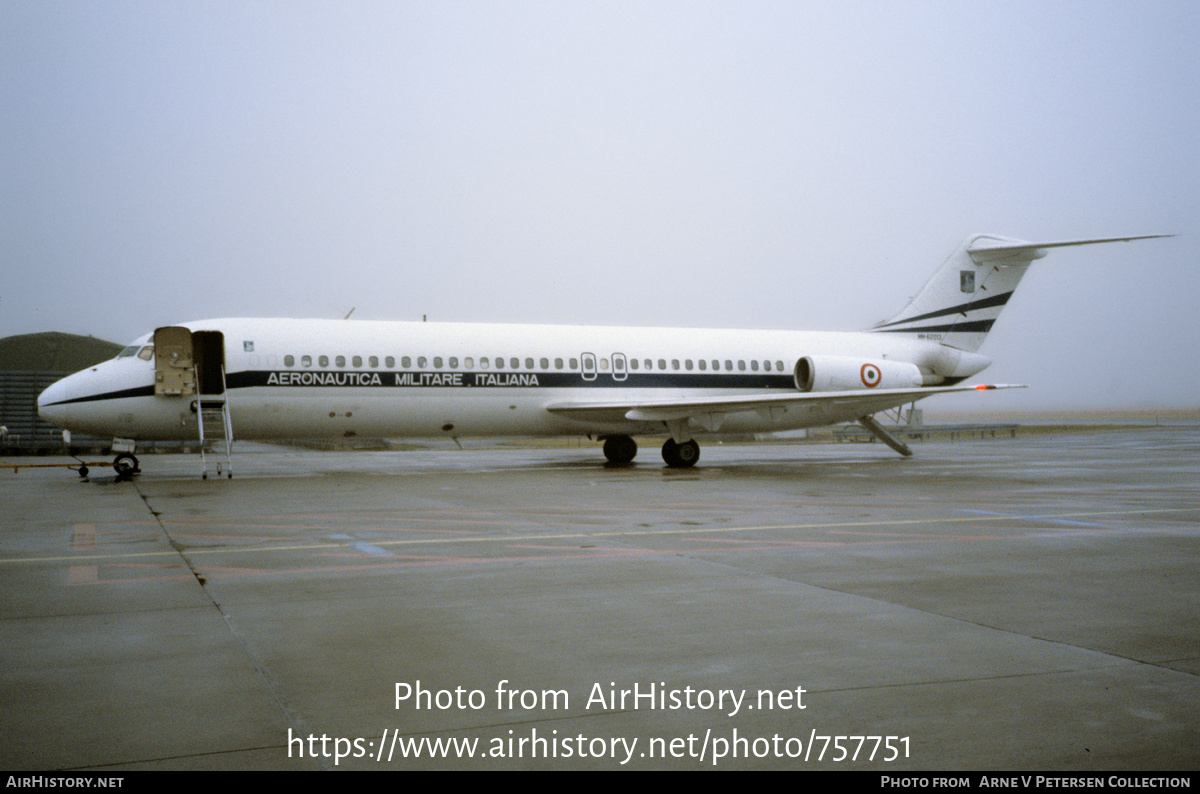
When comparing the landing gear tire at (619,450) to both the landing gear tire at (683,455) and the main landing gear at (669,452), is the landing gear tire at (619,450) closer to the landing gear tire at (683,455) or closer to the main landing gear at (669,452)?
the main landing gear at (669,452)

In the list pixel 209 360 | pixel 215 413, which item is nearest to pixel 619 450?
pixel 215 413

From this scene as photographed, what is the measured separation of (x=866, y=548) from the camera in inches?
324

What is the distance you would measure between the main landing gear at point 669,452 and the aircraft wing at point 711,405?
2.02 ft

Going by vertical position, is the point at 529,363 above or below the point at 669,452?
above

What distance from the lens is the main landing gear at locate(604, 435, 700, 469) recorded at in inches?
811

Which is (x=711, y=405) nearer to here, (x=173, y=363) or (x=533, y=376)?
(x=533, y=376)

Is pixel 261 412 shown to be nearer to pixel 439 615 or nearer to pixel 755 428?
pixel 755 428

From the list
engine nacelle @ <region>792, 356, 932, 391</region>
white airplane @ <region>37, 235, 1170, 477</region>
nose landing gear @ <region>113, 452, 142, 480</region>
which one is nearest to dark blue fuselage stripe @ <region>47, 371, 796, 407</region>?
white airplane @ <region>37, 235, 1170, 477</region>

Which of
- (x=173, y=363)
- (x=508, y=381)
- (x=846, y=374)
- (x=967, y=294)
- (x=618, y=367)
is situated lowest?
(x=846, y=374)

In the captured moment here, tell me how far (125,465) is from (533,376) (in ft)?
26.9

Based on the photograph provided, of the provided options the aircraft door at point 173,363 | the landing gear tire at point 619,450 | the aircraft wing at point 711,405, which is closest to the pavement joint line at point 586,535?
the aircraft wing at point 711,405

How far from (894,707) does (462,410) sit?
16124mm

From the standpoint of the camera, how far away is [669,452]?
20812 mm
